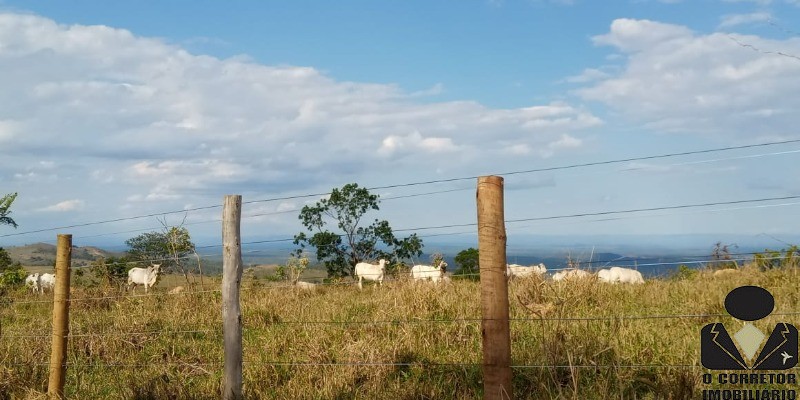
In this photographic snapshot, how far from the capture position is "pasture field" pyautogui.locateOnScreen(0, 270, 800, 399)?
23.3ft

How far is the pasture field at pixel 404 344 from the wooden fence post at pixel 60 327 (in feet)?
0.65

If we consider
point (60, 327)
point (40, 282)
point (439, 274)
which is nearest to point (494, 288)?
point (60, 327)

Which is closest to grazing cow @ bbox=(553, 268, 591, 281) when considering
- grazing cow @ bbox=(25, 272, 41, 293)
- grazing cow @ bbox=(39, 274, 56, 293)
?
grazing cow @ bbox=(25, 272, 41, 293)

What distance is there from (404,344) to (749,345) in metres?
3.72

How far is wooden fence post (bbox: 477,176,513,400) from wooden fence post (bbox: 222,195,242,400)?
8.70 feet

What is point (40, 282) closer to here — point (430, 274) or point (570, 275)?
point (430, 274)

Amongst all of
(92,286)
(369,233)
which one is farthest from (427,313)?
(369,233)

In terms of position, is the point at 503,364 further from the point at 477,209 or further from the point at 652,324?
the point at 652,324

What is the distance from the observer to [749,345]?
6398 mm

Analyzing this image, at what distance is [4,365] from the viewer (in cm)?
905

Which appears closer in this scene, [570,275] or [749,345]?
[749,345]

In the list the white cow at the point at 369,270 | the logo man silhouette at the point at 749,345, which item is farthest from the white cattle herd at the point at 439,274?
the logo man silhouette at the point at 749,345

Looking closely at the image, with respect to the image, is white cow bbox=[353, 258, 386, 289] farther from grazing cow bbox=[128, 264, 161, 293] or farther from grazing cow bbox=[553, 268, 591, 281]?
grazing cow bbox=[553, 268, 591, 281]

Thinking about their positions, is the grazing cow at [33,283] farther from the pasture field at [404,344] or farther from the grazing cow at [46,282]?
the pasture field at [404,344]
